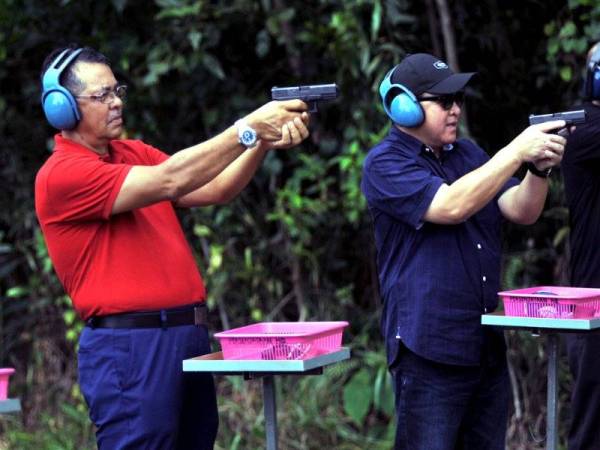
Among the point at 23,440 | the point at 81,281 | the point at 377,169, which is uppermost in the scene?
the point at 377,169

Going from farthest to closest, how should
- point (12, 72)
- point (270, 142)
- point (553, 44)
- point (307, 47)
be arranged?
point (12, 72) < point (307, 47) < point (553, 44) < point (270, 142)

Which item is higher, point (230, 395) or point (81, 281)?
point (81, 281)

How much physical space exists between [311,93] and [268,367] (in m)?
0.92

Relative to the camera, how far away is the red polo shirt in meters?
4.19

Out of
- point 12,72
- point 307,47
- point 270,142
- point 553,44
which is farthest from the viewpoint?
point 12,72

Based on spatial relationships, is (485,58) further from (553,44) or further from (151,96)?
(151,96)

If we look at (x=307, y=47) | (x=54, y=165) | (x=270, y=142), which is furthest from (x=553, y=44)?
(x=54, y=165)

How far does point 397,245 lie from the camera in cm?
436

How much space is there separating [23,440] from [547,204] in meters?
3.13

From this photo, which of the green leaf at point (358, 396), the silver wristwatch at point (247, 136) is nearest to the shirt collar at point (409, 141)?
the silver wristwatch at point (247, 136)

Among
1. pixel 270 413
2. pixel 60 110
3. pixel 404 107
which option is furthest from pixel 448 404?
pixel 60 110

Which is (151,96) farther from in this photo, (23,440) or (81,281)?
(81,281)

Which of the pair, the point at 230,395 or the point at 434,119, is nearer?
the point at 434,119

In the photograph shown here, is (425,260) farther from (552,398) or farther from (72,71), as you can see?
(72,71)
